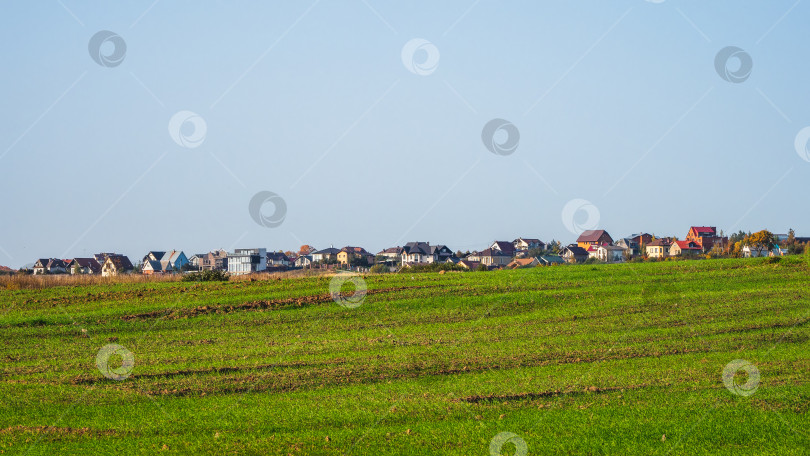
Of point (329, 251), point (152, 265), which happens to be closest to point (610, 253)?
point (329, 251)

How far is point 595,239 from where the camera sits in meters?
148

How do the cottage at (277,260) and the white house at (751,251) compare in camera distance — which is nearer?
the white house at (751,251)

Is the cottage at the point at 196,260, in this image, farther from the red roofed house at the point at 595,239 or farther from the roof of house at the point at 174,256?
the red roofed house at the point at 595,239

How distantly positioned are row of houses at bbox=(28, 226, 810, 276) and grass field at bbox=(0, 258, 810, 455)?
79.4 m

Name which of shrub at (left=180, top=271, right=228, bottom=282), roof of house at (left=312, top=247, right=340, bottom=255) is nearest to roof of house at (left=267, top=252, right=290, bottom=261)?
roof of house at (left=312, top=247, right=340, bottom=255)

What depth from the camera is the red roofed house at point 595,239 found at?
14662cm

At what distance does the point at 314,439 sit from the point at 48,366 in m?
13.5

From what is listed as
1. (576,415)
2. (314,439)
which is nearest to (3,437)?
(314,439)

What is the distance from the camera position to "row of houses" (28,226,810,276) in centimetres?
12688

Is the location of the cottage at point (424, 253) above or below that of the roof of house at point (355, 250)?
below

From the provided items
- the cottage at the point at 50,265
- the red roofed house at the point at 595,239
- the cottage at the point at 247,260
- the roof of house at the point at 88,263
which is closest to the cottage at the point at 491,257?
the red roofed house at the point at 595,239

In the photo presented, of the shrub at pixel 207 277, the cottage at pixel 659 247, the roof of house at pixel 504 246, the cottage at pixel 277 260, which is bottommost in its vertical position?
the shrub at pixel 207 277

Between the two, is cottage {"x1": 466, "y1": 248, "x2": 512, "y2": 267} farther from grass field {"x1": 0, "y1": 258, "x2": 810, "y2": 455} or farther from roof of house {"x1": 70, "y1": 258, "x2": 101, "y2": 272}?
grass field {"x1": 0, "y1": 258, "x2": 810, "y2": 455}

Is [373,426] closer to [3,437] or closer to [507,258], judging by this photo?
[3,437]
